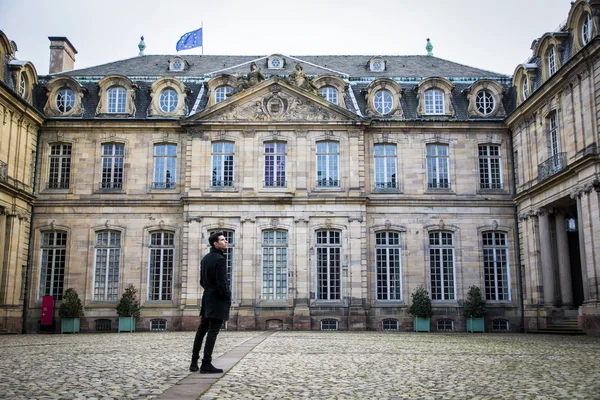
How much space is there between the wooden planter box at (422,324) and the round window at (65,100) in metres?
17.3

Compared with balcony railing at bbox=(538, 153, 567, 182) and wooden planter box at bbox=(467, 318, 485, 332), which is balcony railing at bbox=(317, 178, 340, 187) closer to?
wooden planter box at bbox=(467, 318, 485, 332)

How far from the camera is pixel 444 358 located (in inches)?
457

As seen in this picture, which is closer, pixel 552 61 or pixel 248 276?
pixel 552 61

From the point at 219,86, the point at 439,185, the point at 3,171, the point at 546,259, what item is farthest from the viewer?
the point at 219,86

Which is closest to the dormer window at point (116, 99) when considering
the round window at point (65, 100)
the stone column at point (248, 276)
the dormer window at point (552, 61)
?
the round window at point (65, 100)

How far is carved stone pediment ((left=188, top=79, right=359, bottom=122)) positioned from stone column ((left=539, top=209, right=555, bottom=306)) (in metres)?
8.52

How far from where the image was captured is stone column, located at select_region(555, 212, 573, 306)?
944 inches

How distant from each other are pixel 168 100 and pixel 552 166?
16011 millimetres

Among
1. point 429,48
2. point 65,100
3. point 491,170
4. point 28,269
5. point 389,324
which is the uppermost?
point 429,48

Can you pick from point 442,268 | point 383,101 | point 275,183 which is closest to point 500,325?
point 442,268

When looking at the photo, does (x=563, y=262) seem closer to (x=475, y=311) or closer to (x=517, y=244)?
(x=517, y=244)

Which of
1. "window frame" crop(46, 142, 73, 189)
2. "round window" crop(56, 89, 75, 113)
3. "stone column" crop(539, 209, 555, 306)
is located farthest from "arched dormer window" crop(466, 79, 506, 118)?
"window frame" crop(46, 142, 73, 189)

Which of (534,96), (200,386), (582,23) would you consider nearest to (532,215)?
(534,96)

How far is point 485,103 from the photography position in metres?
28.9
